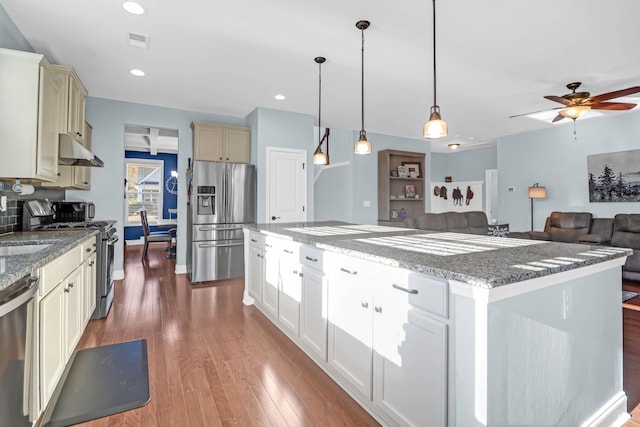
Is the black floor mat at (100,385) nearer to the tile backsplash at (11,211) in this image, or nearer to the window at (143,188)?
the tile backsplash at (11,211)

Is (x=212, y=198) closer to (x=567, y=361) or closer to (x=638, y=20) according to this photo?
(x=567, y=361)

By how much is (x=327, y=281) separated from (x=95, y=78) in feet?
12.8

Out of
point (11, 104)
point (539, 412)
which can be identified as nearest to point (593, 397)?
point (539, 412)

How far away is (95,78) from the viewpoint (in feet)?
12.8

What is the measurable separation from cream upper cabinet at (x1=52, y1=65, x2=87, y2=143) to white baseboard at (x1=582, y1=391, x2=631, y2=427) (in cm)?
445

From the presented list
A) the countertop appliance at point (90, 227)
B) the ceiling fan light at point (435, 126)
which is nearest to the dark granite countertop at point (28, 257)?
the countertop appliance at point (90, 227)

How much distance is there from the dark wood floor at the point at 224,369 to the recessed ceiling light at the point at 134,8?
8.73 ft

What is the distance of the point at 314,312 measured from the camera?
7.22 feet

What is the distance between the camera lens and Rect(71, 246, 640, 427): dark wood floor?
1.75 meters

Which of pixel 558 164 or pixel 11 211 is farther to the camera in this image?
pixel 558 164

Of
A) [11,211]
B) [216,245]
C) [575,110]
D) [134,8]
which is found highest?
[134,8]

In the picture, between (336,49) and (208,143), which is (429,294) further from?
(208,143)

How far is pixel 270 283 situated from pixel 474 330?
6.79 ft

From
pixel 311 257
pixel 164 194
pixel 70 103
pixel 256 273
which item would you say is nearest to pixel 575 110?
pixel 311 257
